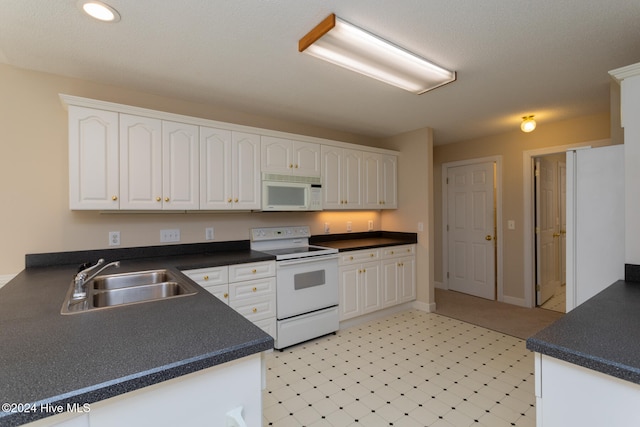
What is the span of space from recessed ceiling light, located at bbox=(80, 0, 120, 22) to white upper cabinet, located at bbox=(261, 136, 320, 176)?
1481mm

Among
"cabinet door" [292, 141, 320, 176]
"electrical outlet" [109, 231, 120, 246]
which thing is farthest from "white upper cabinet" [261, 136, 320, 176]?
"electrical outlet" [109, 231, 120, 246]

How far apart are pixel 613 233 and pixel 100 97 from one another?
151 inches

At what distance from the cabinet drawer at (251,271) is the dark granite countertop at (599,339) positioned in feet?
6.88

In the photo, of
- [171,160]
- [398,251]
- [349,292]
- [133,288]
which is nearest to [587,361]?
[133,288]

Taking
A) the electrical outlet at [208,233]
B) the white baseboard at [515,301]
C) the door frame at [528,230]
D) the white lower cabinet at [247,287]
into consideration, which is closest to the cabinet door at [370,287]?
the white lower cabinet at [247,287]

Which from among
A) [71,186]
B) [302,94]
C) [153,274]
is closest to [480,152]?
[302,94]

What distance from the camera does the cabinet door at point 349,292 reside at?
325cm

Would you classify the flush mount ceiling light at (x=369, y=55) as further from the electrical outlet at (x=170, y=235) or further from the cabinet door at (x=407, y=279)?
the cabinet door at (x=407, y=279)

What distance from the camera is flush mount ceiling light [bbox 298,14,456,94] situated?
1.72 m

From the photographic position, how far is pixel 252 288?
2.64 metres

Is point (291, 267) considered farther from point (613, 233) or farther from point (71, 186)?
point (613, 233)

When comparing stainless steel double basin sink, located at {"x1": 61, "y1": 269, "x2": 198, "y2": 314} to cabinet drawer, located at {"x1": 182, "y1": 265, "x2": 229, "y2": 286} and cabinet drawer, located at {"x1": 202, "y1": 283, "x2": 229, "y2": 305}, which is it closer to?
cabinet drawer, located at {"x1": 182, "y1": 265, "x2": 229, "y2": 286}

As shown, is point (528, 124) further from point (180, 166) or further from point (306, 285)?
point (180, 166)

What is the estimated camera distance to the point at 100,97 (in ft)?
8.09
